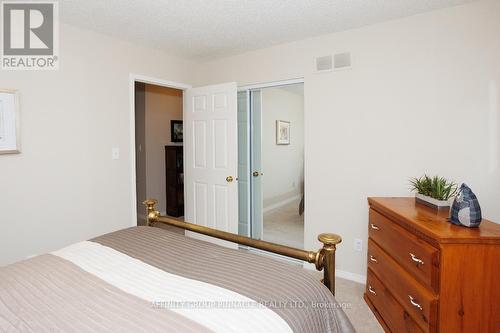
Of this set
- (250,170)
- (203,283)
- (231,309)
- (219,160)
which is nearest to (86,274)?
(203,283)

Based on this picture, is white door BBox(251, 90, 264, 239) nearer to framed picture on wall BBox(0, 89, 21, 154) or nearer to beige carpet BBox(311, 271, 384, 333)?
beige carpet BBox(311, 271, 384, 333)

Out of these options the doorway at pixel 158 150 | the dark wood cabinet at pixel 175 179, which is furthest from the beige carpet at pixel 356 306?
the doorway at pixel 158 150

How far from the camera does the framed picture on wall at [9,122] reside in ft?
7.54

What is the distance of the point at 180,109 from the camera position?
5.74 metres

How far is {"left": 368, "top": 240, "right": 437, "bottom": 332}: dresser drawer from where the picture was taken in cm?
160

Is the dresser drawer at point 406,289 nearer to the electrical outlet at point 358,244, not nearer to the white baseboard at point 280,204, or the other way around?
the electrical outlet at point 358,244

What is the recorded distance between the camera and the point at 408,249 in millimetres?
1828

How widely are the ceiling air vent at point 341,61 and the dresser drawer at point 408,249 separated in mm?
1459

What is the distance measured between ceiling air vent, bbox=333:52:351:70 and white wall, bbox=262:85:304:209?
248cm

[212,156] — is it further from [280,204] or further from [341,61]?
[280,204]

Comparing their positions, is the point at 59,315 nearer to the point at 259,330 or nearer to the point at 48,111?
the point at 259,330

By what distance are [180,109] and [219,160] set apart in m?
2.62

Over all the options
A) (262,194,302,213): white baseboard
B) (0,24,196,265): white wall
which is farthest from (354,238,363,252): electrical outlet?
→ (262,194,302,213): white baseboard

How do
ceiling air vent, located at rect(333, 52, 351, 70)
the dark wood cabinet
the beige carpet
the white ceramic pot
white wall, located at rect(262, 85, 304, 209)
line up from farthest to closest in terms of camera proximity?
white wall, located at rect(262, 85, 304, 209), the dark wood cabinet, ceiling air vent, located at rect(333, 52, 351, 70), the beige carpet, the white ceramic pot
